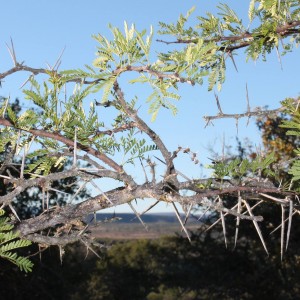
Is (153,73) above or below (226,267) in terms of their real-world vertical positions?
above

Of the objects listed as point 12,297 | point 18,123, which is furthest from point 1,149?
point 12,297

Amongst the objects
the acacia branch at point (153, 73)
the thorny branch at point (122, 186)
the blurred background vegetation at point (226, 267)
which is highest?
the acacia branch at point (153, 73)

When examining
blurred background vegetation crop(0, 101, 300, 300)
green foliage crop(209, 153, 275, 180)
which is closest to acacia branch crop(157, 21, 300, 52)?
green foliage crop(209, 153, 275, 180)

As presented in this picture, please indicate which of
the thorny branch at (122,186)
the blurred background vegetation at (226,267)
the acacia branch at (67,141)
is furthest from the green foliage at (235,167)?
the blurred background vegetation at (226,267)

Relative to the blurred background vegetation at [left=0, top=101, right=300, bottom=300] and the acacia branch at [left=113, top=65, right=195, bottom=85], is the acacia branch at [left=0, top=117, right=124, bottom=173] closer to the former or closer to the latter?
the acacia branch at [left=113, top=65, right=195, bottom=85]

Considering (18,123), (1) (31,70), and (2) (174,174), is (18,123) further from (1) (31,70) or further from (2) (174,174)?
(2) (174,174)

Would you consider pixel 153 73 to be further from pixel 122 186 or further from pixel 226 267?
pixel 226 267

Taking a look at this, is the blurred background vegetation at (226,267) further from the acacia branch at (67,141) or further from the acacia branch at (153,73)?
the acacia branch at (153,73)

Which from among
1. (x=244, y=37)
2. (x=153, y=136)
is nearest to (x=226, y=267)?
(x=244, y=37)

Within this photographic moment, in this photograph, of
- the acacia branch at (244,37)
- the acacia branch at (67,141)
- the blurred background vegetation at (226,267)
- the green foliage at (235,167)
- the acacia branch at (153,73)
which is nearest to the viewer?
the acacia branch at (153,73)

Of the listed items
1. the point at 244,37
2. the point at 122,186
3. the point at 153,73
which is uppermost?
the point at 244,37

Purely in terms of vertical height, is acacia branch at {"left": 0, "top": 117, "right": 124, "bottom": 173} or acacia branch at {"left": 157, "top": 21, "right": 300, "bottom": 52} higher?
acacia branch at {"left": 157, "top": 21, "right": 300, "bottom": 52}

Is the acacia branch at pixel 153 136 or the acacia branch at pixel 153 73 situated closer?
the acacia branch at pixel 153 73

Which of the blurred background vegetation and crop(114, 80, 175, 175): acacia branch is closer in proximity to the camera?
crop(114, 80, 175, 175): acacia branch
